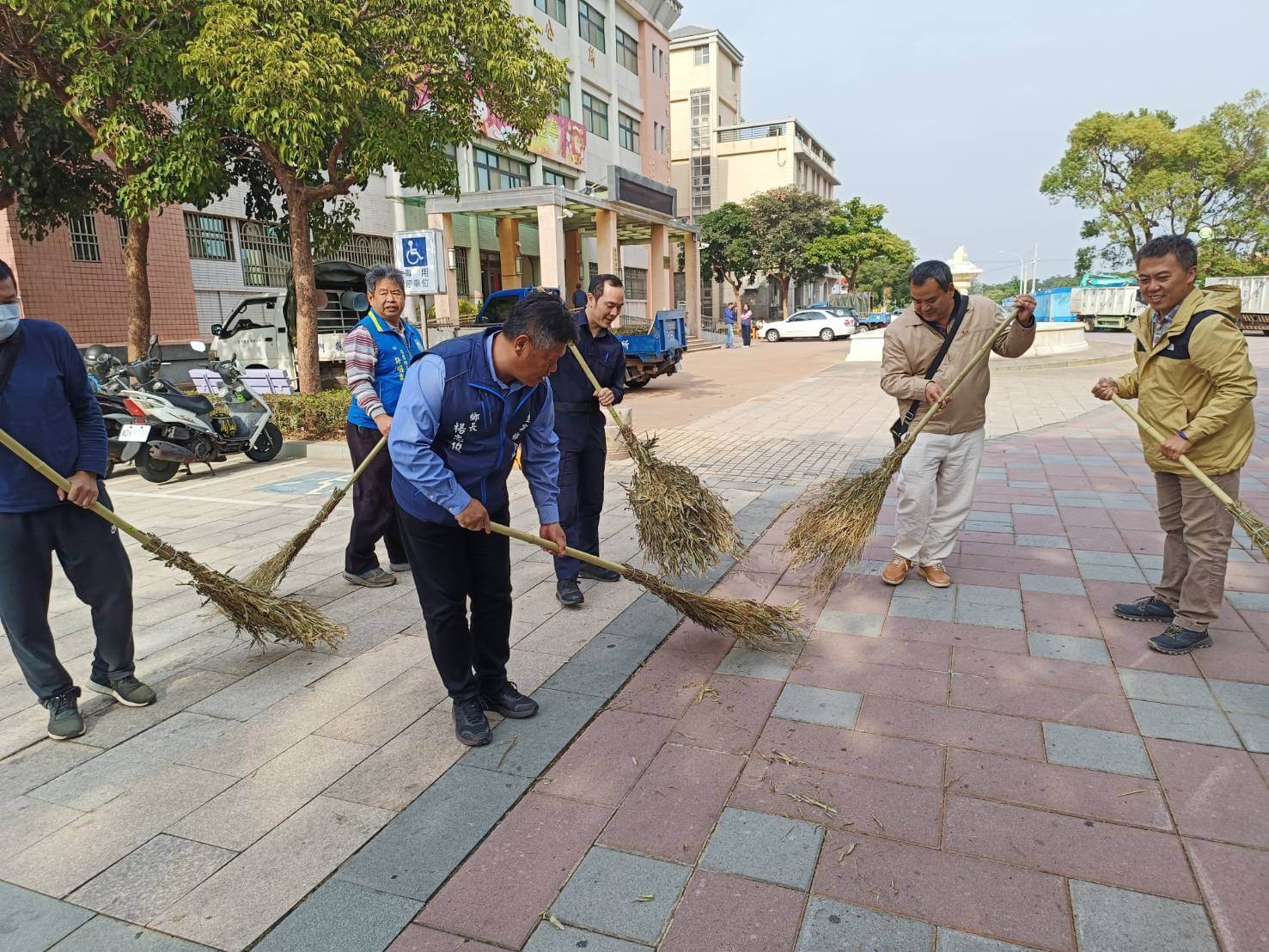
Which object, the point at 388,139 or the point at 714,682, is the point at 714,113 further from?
the point at 714,682

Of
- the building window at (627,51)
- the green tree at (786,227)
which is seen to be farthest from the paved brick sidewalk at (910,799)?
the green tree at (786,227)

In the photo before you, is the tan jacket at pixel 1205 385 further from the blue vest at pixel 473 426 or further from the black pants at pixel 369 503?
the black pants at pixel 369 503

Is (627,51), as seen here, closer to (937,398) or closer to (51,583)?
(937,398)

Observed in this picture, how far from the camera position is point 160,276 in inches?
563

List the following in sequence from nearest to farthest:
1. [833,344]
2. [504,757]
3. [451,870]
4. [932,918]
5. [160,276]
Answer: [932,918], [451,870], [504,757], [160,276], [833,344]

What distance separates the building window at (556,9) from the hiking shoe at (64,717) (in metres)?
24.8

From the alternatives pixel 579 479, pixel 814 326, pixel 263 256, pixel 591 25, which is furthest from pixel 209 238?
pixel 814 326

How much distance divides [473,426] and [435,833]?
1.18m

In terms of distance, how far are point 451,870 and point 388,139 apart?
8.24 m

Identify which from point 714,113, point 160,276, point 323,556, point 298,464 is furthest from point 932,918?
point 714,113

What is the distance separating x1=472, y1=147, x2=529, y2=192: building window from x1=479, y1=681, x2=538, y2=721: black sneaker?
68.5 feet

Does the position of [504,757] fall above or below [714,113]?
below

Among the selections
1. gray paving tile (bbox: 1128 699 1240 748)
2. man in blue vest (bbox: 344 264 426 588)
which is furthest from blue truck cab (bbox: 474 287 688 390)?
gray paving tile (bbox: 1128 699 1240 748)

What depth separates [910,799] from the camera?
238cm
